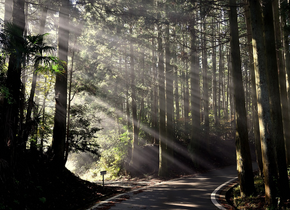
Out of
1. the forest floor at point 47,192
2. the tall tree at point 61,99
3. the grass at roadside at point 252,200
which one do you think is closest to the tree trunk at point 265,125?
the grass at roadside at point 252,200

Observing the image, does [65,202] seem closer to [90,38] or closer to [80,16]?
[80,16]

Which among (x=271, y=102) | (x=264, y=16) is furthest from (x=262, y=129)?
(x=264, y=16)

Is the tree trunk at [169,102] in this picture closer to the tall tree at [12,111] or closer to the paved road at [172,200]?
the paved road at [172,200]

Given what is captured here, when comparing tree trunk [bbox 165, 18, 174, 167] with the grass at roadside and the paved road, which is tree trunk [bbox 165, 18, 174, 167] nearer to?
the paved road

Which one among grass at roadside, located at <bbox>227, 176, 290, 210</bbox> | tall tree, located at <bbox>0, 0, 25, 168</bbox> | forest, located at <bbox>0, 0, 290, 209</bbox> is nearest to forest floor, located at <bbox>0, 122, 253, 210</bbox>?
forest, located at <bbox>0, 0, 290, 209</bbox>

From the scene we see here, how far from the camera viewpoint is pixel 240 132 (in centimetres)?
1016

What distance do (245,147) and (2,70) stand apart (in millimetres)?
9724

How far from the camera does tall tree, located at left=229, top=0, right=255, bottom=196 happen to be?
9.83 metres

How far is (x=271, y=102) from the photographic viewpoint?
28.6 ft

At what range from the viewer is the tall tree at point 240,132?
387 inches

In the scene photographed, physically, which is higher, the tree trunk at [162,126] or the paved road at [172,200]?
the tree trunk at [162,126]

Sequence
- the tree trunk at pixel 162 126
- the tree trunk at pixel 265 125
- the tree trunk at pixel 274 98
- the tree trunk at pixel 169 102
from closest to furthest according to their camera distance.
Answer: the tree trunk at pixel 265 125 → the tree trunk at pixel 274 98 → the tree trunk at pixel 162 126 → the tree trunk at pixel 169 102

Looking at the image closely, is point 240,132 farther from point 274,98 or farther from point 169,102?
point 169,102

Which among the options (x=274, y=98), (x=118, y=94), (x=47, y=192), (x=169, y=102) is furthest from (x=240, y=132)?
(x=118, y=94)
